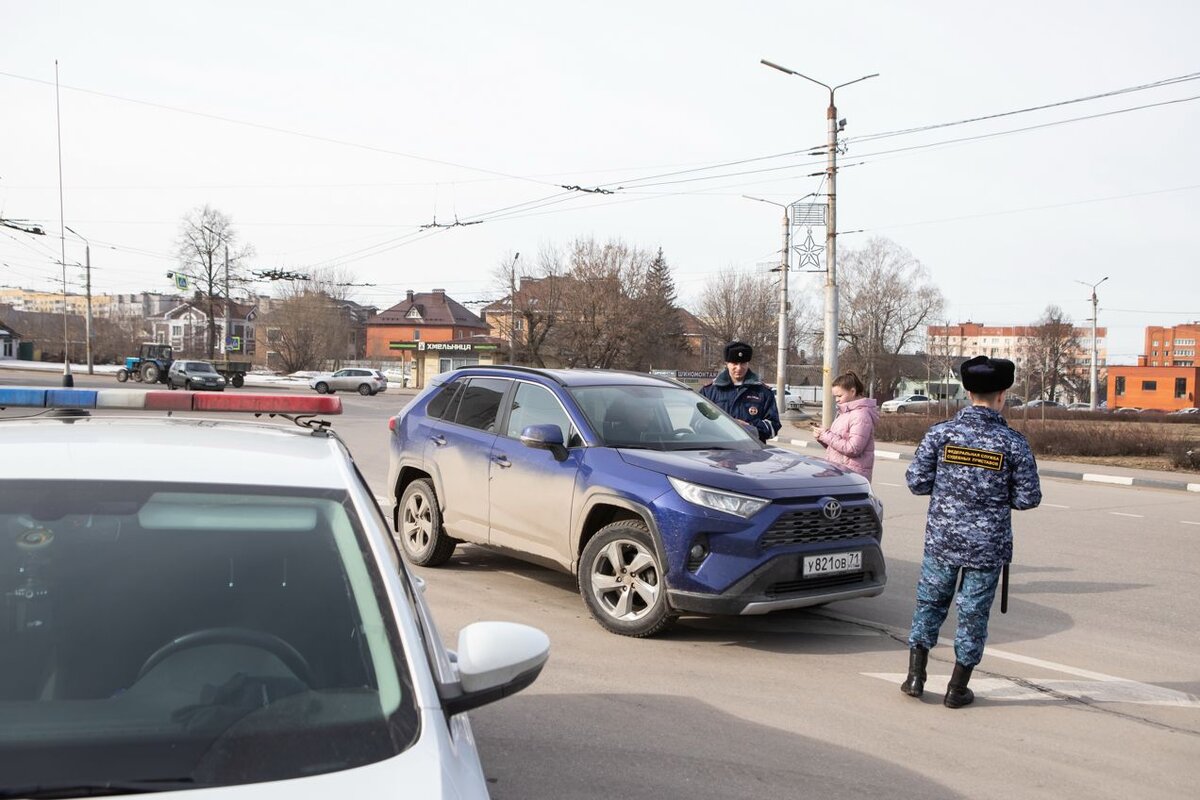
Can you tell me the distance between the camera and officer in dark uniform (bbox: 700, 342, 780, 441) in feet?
29.9

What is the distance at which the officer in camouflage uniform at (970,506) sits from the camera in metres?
5.07

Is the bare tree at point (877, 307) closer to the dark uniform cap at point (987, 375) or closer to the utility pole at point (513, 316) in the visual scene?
the utility pole at point (513, 316)

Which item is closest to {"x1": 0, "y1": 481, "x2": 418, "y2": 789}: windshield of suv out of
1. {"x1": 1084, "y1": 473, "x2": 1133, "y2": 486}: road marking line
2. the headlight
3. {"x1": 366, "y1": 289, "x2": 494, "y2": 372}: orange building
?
the headlight

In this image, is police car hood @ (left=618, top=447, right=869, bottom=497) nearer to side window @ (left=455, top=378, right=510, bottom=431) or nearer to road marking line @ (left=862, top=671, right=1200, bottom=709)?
road marking line @ (left=862, top=671, right=1200, bottom=709)

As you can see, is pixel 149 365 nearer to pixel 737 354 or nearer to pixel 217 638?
pixel 737 354

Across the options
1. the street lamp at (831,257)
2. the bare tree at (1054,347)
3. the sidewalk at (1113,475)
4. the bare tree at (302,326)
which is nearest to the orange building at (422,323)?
the bare tree at (302,326)

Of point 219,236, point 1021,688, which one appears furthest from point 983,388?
point 219,236

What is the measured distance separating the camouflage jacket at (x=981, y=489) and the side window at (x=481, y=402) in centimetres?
369

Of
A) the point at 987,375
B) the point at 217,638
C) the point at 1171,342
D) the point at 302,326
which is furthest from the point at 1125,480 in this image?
the point at 1171,342

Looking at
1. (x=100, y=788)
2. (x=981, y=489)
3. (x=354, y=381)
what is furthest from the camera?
(x=354, y=381)

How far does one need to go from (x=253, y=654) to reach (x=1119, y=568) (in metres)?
9.11

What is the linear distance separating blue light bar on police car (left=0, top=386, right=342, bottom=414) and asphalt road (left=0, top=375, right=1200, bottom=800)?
5.52 feet

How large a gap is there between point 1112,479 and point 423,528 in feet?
51.1

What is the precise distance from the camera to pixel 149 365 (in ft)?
192
